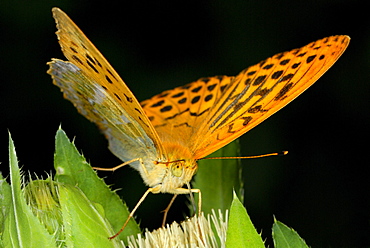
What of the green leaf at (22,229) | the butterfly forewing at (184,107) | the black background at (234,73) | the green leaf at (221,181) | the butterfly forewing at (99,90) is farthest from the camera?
the black background at (234,73)

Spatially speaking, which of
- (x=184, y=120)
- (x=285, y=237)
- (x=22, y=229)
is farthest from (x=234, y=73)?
(x=22, y=229)

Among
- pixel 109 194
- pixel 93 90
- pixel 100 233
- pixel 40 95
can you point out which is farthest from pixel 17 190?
pixel 40 95

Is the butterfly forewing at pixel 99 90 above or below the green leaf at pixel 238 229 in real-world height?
above

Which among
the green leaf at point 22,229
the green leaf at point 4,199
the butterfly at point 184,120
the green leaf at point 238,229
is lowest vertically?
the green leaf at point 238,229

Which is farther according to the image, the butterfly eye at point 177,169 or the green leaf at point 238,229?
the butterfly eye at point 177,169

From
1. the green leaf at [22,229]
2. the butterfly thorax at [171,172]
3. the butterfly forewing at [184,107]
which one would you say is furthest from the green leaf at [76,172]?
the butterfly forewing at [184,107]

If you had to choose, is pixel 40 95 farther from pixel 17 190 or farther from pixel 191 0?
pixel 17 190

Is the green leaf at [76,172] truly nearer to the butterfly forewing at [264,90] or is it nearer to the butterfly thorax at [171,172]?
the butterfly thorax at [171,172]
